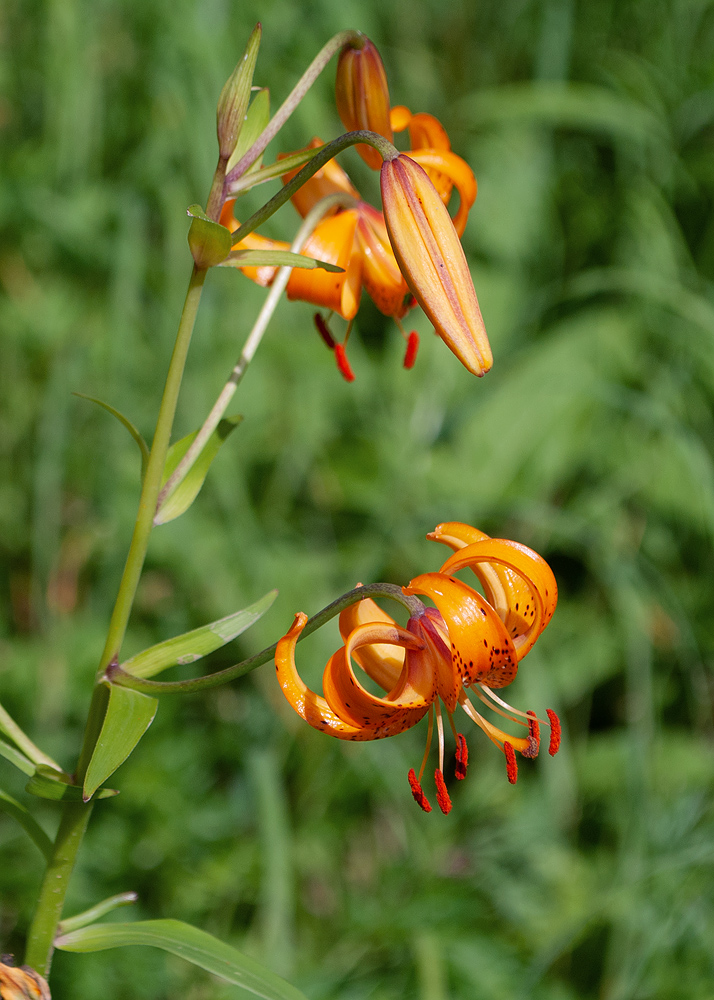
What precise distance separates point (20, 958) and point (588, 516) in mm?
1226

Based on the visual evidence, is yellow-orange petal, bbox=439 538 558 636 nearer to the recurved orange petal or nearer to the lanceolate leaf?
the recurved orange petal

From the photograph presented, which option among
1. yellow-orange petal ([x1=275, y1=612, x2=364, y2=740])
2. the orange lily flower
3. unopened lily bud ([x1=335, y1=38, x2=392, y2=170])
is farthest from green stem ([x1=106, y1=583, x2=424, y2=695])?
unopened lily bud ([x1=335, y1=38, x2=392, y2=170])

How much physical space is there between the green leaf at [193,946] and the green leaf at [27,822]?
0.07 meters

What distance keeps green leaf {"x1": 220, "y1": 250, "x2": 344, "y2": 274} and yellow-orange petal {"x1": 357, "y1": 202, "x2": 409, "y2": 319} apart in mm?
135

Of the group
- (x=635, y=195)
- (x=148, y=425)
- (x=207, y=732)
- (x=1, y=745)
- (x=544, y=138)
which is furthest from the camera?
(x=544, y=138)

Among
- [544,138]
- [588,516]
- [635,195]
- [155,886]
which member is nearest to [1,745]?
[155,886]

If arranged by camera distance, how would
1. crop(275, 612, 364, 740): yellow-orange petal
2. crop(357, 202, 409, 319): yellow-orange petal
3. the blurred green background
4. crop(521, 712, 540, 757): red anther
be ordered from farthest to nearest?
the blurred green background
crop(357, 202, 409, 319): yellow-orange petal
crop(521, 712, 540, 757): red anther
crop(275, 612, 364, 740): yellow-orange petal

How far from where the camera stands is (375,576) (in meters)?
1.49

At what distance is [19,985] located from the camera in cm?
61

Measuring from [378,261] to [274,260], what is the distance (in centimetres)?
16

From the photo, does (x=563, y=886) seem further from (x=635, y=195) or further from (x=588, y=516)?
(x=635, y=195)

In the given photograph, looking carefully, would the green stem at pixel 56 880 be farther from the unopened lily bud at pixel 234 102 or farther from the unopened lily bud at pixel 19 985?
the unopened lily bud at pixel 234 102

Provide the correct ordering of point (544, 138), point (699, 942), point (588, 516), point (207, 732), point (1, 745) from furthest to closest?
point (544, 138), point (588, 516), point (207, 732), point (699, 942), point (1, 745)

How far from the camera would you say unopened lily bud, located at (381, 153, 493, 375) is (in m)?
0.59
